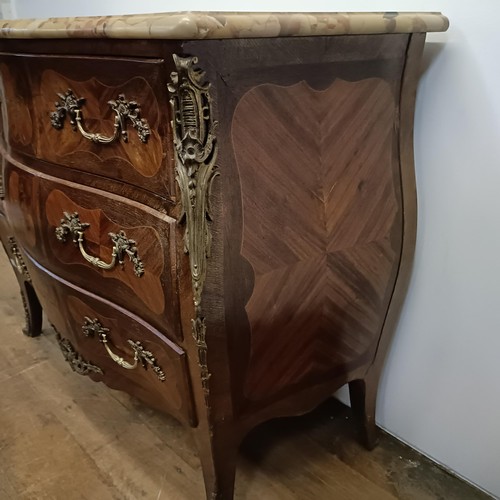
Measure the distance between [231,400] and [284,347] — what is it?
0.40ft

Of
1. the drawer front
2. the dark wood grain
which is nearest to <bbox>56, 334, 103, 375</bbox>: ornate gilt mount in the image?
the drawer front

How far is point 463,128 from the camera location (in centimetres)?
93

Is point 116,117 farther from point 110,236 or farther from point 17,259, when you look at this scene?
point 17,259

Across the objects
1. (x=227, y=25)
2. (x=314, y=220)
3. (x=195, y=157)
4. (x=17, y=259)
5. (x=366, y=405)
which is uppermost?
(x=227, y=25)

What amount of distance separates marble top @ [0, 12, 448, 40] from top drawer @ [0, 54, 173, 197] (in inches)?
1.9

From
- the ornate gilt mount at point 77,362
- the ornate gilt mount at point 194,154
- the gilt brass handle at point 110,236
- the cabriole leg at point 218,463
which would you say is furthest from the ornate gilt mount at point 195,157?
the ornate gilt mount at point 77,362

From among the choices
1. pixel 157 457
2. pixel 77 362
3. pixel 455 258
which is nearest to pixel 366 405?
pixel 455 258

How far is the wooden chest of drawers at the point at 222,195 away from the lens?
698 mm

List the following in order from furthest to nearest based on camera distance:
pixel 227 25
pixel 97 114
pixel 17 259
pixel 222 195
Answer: pixel 17 259 < pixel 97 114 < pixel 222 195 < pixel 227 25

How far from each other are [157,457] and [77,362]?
0.92 ft

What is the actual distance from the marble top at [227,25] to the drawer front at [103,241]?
247 mm

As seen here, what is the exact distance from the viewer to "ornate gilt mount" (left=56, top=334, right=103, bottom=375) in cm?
114

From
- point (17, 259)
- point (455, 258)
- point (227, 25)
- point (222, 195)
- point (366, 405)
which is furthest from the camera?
point (17, 259)

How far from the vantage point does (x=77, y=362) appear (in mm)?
1179
